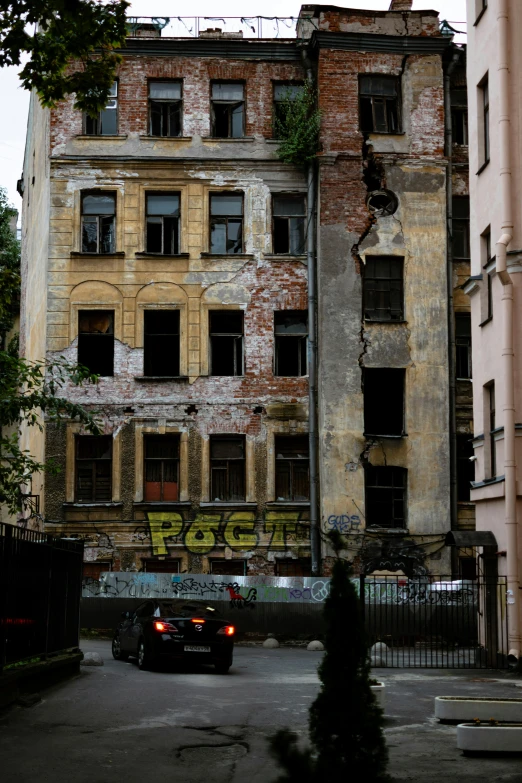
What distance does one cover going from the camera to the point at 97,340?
32188 mm

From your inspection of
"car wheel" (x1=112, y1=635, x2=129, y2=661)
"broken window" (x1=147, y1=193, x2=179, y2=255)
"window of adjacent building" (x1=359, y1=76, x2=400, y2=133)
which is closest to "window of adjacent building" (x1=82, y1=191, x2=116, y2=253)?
"broken window" (x1=147, y1=193, x2=179, y2=255)

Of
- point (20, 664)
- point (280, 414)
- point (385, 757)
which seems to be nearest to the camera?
point (385, 757)

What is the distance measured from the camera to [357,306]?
3178 cm

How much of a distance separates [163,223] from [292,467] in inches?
321

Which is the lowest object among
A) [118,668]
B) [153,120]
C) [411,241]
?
[118,668]

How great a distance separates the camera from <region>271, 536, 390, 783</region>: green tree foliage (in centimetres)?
442

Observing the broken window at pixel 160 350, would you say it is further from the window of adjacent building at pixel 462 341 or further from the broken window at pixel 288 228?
the window of adjacent building at pixel 462 341

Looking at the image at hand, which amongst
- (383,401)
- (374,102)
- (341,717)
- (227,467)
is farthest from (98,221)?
(341,717)

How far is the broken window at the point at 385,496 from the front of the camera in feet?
103

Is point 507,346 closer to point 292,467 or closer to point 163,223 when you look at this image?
point 292,467

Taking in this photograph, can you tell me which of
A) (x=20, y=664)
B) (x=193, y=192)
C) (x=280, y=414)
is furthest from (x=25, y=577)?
(x=193, y=192)

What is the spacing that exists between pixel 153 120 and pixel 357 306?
834 centimetres

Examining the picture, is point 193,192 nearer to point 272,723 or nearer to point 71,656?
point 71,656

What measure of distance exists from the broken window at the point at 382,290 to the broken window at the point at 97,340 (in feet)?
24.6
